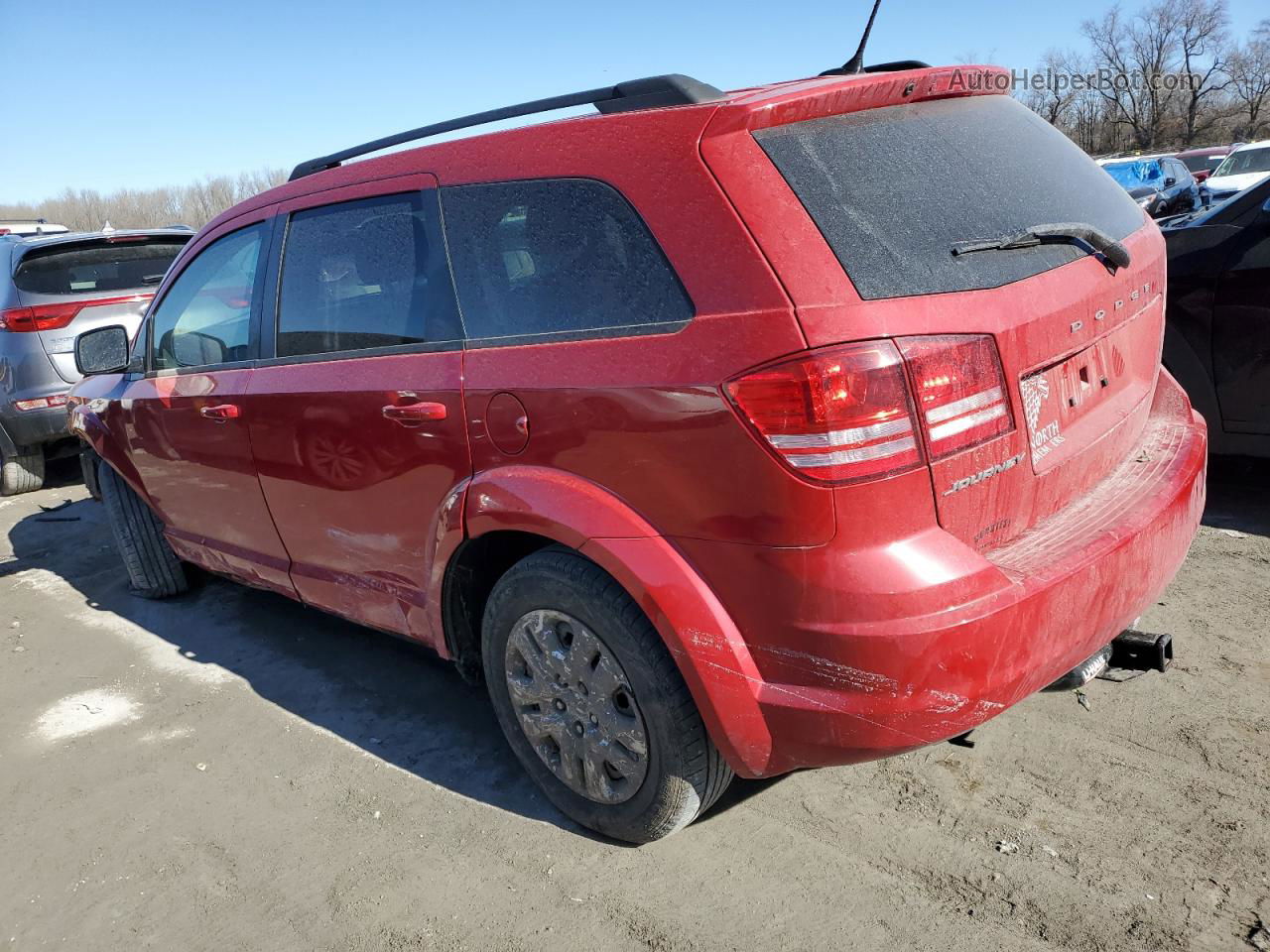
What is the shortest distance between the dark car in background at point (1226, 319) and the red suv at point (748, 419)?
1711 millimetres

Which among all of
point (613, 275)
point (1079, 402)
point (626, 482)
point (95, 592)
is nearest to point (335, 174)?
point (613, 275)

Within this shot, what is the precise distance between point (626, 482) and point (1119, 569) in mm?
1183

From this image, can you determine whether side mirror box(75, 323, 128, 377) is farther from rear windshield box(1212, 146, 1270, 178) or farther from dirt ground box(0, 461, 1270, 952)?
rear windshield box(1212, 146, 1270, 178)

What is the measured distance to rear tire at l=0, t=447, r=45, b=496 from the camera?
7.31 meters

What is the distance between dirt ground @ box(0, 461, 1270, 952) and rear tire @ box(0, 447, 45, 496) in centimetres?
421

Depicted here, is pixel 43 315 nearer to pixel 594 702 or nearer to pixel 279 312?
pixel 279 312

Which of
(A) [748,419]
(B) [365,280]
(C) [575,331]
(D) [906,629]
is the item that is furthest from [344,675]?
(D) [906,629]

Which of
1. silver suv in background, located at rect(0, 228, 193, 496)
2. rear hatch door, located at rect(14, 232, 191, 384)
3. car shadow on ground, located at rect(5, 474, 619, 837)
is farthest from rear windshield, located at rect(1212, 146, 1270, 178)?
car shadow on ground, located at rect(5, 474, 619, 837)

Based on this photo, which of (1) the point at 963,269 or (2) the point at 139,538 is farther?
(2) the point at 139,538

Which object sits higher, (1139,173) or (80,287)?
(80,287)

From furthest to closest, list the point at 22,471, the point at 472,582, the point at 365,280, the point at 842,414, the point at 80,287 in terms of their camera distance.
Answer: the point at 22,471 → the point at 80,287 → the point at 365,280 → the point at 472,582 → the point at 842,414

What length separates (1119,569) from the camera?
2293 millimetres

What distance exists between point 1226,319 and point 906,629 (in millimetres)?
3337

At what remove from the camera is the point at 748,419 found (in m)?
2.01
